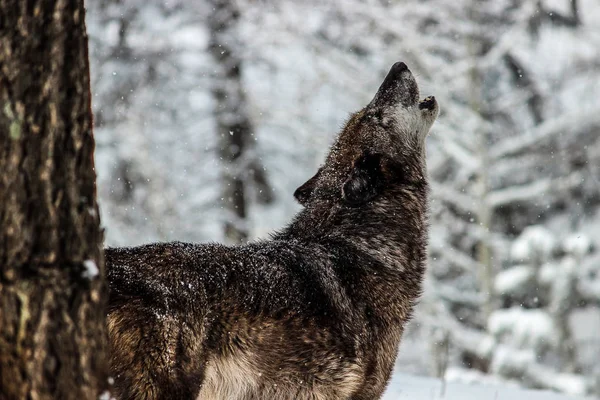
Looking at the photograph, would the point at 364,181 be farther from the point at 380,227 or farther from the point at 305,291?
the point at 305,291

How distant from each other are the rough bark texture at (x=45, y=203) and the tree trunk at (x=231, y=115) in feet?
48.4

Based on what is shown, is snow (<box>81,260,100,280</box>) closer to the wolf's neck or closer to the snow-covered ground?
the wolf's neck

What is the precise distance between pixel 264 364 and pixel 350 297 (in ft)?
2.30

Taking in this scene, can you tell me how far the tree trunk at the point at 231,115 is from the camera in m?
17.5

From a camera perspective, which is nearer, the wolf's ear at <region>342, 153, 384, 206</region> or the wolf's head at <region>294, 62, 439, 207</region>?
the wolf's ear at <region>342, 153, 384, 206</region>

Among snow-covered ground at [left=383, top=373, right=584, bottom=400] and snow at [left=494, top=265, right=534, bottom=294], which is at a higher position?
snow at [left=494, top=265, right=534, bottom=294]

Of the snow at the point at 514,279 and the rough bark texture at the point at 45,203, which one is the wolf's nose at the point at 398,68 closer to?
the rough bark texture at the point at 45,203

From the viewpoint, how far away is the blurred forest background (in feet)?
54.1

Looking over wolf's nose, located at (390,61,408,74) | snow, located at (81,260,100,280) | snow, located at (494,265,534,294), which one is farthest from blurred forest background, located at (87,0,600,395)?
snow, located at (81,260,100,280)

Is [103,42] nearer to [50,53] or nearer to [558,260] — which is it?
[558,260]

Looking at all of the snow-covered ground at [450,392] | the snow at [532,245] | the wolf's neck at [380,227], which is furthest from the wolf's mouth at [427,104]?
the snow at [532,245]

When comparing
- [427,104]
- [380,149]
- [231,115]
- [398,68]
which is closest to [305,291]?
[380,149]

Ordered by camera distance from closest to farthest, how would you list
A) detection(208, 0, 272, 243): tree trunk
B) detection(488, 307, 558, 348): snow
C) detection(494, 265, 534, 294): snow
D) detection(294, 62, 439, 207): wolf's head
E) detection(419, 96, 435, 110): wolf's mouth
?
1. detection(294, 62, 439, 207): wolf's head
2. detection(419, 96, 435, 110): wolf's mouth
3. detection(488, 307, 558, 348): snow
4. detection(494, 265, 534, 294): snow
5. detection(208, 0, 272, 243): tree trunk

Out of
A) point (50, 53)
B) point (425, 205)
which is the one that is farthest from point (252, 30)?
point (50, 53)
